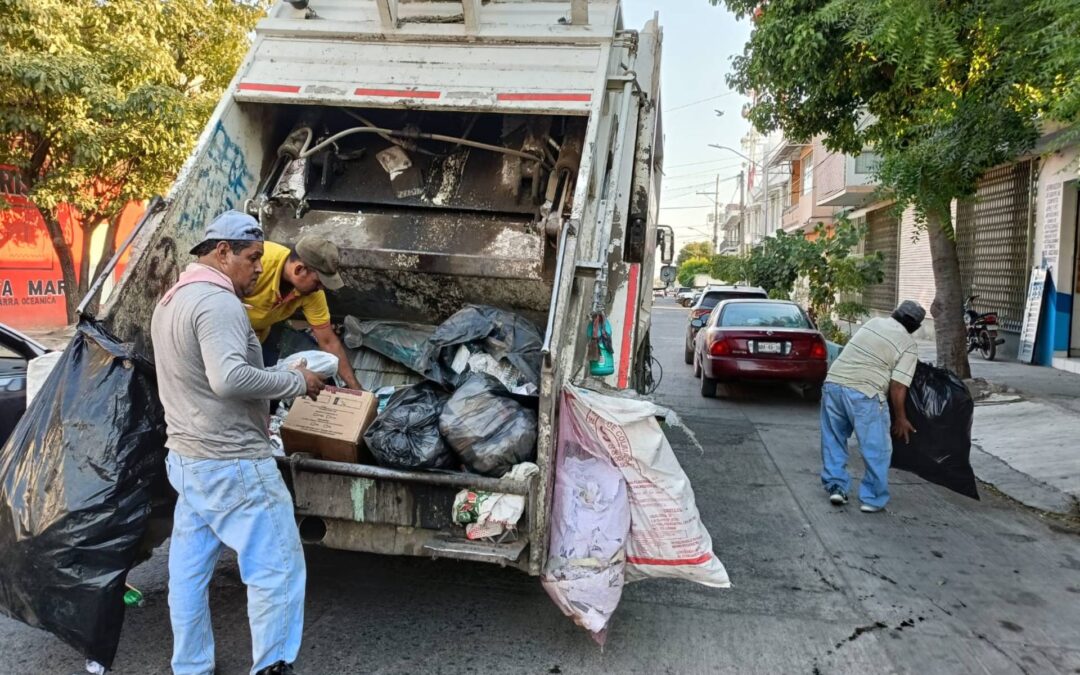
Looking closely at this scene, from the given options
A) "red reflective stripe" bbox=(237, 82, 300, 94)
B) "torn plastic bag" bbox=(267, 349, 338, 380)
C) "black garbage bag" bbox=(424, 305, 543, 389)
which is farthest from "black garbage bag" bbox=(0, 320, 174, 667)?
"red reflective stripe" bbox=(237, 82, 300, 94)

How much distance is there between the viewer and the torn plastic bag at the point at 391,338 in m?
4.43

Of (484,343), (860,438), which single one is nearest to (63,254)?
(484,343)

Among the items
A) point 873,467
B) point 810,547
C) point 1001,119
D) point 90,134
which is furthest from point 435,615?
point 90,134

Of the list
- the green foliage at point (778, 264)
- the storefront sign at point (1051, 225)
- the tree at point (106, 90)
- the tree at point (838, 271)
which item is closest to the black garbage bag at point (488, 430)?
the tree at point (106, 90)

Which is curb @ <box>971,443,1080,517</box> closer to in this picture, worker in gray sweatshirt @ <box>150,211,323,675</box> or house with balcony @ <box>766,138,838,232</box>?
worker in gray sweatshirt @ <box>150,211,323,675</box>

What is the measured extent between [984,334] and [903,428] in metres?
9.49

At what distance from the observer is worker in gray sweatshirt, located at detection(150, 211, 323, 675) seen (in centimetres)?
266

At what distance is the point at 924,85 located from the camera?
6152 mm

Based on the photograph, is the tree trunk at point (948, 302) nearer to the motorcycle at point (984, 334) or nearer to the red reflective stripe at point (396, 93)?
the motorcycle at point (984, 334)

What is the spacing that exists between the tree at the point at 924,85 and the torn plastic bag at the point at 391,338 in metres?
2.94

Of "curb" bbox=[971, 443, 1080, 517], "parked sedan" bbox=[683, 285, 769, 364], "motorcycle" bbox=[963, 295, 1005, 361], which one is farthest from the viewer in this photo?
"parked sedan" bbox=[683, 285, 769, 364]

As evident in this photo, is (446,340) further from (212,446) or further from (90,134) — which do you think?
(90,134)

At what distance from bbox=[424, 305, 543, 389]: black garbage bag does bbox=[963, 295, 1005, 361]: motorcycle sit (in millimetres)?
11531

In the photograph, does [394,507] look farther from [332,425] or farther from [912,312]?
[912,312]
